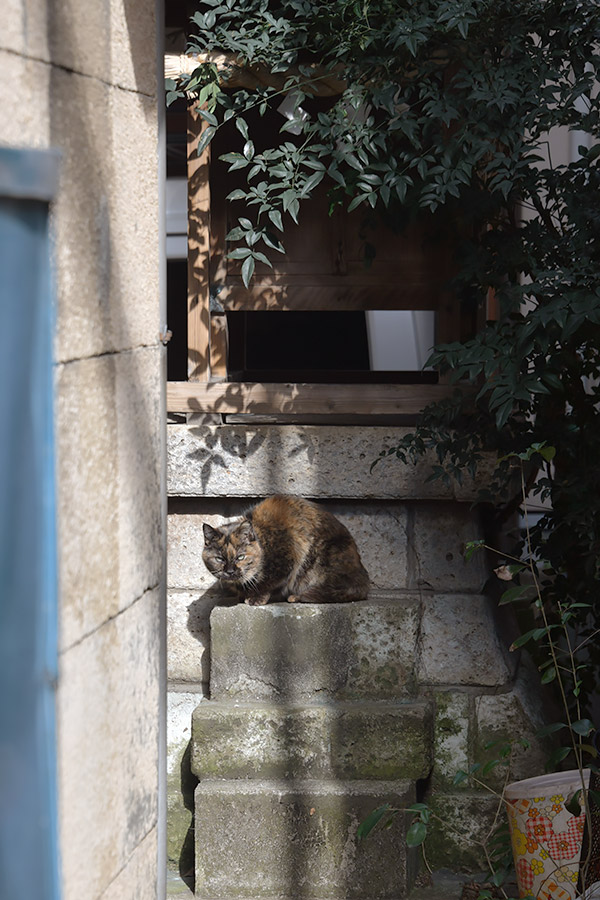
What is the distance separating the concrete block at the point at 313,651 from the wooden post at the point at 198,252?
1233 millimetres

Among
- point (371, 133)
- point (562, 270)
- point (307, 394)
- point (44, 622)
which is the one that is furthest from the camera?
point (307, 394)

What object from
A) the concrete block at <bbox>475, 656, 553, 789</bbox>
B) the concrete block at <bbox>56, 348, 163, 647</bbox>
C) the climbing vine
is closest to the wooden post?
the climbing vine

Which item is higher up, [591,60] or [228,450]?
[591,60]

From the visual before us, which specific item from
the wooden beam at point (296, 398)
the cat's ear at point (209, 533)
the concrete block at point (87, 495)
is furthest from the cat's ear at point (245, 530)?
the concrete block at point (87, 495)

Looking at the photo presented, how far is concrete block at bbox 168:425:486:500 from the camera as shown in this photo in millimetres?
5172

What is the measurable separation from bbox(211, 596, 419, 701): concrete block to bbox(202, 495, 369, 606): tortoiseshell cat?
0.13 metres

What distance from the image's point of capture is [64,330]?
216 cm

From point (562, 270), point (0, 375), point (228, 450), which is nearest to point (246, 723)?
point (228, 450)

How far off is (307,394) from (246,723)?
61.9 inches

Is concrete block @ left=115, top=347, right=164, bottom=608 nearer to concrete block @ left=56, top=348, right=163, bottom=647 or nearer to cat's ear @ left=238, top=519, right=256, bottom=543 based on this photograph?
concrete block @ left=56, top=348, right=163, bottom=647

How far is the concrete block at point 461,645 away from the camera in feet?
16.5

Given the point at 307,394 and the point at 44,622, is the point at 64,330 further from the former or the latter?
the point at 307,394

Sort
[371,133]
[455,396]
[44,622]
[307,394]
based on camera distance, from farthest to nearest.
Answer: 1. [307,394]
2. [455,396]
3. [371,133]
4. [44,622]

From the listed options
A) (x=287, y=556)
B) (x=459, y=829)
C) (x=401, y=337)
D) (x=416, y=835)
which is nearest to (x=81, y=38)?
(x=416, y=835)
